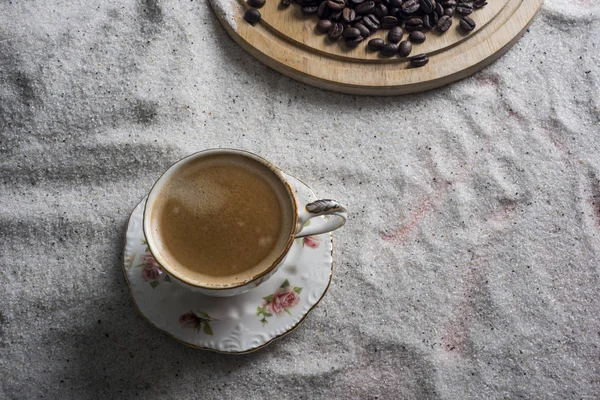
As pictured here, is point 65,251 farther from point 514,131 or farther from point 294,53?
point 514,131

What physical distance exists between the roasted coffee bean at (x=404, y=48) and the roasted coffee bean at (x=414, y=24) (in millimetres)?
36

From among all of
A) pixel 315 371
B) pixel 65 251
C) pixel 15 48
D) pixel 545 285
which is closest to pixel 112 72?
pixel 15 48

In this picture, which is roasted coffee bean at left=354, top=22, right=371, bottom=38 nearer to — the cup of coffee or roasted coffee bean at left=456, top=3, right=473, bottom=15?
roasted coffee bean at left=456, top=3, right=473, bottom=15

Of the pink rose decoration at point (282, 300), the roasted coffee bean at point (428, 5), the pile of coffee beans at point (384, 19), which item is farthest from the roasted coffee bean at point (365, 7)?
the pink rose decoration at point (282, 300)

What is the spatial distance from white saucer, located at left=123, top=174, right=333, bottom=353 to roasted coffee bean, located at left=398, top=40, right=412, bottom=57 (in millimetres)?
413

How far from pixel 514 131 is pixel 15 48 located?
0.99m

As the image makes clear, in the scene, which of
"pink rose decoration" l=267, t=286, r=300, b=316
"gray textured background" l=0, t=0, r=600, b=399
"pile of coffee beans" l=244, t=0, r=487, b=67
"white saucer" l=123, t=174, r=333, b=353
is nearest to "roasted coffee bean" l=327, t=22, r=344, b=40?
"pile of coffee beans" l=244, t=0, r=487, b=67

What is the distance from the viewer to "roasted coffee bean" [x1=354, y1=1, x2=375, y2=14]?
1220 mm

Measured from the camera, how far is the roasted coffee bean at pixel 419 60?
1.20 metres

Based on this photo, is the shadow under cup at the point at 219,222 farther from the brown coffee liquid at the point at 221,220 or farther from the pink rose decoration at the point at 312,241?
the pink rose decoration at the point at 312,241

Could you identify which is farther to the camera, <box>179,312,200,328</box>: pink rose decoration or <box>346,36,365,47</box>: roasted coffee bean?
<box>346,36,365,47</box>: roasted coffee bean

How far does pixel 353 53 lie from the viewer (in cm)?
121

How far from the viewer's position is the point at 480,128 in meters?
1.22

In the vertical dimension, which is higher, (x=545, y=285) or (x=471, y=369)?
(x=545, y=285)
